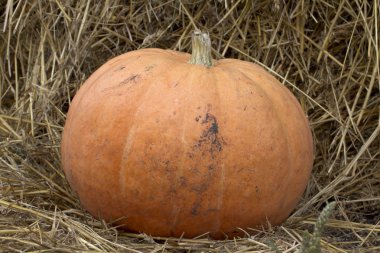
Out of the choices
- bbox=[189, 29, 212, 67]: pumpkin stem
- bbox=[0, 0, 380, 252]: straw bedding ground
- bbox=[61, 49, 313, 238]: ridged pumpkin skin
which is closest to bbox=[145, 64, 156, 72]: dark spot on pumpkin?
bbox=[61, 49, 313, 238]: ridged pumpkin skin

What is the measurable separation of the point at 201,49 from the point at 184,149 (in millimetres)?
424

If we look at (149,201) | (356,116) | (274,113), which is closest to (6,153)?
(149,201)

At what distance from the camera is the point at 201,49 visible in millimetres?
2781

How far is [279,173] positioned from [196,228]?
0.34 metres

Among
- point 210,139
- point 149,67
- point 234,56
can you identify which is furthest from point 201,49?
point 234,56

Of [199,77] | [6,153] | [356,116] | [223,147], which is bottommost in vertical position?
[6,153]

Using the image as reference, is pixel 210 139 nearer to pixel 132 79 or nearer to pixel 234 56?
pixel 132 79

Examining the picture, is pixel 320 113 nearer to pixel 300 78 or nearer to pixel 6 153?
pixel 300 78

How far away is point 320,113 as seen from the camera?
11.9 ft

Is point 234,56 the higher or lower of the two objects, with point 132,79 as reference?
lower

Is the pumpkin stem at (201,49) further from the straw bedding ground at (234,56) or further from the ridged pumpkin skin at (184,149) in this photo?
the straw bedding ground at (234,56)

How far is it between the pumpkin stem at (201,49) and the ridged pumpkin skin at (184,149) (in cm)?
5

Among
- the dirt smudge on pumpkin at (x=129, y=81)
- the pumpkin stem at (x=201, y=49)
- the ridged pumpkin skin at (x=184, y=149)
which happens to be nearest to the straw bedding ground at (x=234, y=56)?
the ridged pumpkin skin at (x=184, y=149)

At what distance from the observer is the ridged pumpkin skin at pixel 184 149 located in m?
2.56
